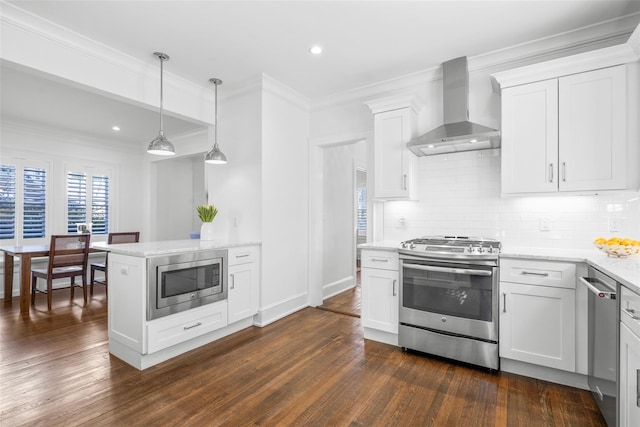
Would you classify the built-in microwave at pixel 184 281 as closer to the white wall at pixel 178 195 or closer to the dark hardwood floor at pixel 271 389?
the dark hardwood floor at pixel 271 389

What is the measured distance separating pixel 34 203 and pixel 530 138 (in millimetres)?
6984

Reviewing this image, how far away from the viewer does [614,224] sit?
8.62 ft

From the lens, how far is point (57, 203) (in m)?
5.54

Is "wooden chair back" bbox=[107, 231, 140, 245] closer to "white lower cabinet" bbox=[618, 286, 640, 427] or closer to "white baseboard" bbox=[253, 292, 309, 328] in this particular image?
"white baseboard" bbox=[253, 292, 309, 328]

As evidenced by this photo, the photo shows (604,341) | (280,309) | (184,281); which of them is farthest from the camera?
(280,309)

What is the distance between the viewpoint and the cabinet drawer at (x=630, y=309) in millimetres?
1383

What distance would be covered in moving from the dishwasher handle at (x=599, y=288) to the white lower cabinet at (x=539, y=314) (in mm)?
168

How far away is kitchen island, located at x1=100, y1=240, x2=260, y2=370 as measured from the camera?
2.57 m

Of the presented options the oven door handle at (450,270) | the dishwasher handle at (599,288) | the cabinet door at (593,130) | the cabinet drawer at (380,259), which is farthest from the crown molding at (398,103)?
the dishwasher handle at (599,288)

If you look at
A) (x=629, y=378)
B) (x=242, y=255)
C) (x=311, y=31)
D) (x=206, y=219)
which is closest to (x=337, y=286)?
(x=242, y=255)

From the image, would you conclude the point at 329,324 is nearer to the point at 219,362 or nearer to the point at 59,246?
the point at 219,362

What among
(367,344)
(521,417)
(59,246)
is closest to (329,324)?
(367,344)

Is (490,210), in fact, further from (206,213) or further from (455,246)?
(206,213)

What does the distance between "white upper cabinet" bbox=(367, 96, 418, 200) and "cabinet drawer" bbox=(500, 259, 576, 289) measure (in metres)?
1.17
